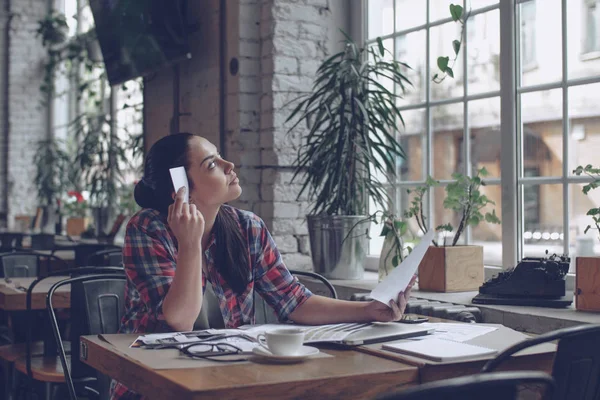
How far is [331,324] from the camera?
218cm

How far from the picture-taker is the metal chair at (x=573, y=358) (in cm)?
144

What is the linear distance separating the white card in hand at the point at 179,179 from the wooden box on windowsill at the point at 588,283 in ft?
4.10

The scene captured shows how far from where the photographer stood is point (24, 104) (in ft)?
31.2

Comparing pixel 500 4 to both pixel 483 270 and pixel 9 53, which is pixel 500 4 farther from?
pixel 9 53

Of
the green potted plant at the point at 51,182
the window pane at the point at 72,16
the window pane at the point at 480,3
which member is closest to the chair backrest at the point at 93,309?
the window pane at the point at 480,3

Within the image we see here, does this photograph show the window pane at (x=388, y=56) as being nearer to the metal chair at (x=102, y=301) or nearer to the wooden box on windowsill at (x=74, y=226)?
the metal chair at (x=102, y=301)

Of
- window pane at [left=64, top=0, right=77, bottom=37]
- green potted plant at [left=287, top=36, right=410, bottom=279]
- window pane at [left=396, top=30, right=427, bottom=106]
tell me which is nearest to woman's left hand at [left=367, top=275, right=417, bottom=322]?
green potted plant at [left=287, top=36, right=410, bottom=279]

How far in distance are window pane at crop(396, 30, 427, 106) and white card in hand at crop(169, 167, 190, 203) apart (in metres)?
1.80

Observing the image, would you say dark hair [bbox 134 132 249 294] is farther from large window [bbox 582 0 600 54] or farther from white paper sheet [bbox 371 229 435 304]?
large window [bbox 582 0 600 54]

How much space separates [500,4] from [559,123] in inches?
23.6

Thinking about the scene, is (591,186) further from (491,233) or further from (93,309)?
(93,309)

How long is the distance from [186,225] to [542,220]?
64.9 inches

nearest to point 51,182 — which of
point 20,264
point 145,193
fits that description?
point 20,264

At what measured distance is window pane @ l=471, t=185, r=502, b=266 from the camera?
10.9 ft
